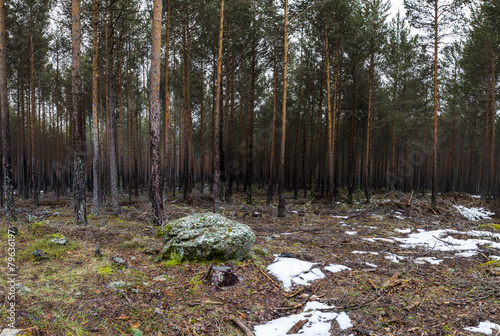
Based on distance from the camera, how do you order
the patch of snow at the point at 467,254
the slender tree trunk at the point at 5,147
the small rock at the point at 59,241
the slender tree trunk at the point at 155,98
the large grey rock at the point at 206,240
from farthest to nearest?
the slender tree trunk at the point at 5,147 < the slender tree trunk at the point at 155,98 < the patch of snow at the point at 467,254 < the small rock at the point at 59,241 < the large grey rock at the point at 206,240

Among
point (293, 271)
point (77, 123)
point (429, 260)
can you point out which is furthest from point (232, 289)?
point (77, 123)

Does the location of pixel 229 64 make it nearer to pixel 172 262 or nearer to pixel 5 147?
pixel 5 147

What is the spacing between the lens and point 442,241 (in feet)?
25.3

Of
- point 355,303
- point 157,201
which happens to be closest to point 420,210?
point 355,303

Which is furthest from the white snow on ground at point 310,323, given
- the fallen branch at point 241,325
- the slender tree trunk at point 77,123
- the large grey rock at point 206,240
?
the slender tree trunk at point 77,123

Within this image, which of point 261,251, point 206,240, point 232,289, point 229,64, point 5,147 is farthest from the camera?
point 229,64

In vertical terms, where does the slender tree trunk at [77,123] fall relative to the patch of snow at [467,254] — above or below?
above

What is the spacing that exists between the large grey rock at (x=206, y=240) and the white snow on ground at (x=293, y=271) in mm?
725

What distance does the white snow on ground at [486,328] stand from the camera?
10.7 feet

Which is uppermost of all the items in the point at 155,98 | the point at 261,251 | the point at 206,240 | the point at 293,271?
the point at 155,98

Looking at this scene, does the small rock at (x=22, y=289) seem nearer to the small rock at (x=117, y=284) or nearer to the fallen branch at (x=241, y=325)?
the small rock at (x=117, y=284)

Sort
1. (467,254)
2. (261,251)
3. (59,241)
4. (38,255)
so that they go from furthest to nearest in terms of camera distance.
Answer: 1. (467,254)
2. (261,251)
3. (59,241)
4. (38,255)

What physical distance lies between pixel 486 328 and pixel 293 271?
2.86 metres

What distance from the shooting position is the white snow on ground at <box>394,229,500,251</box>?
7.15m
